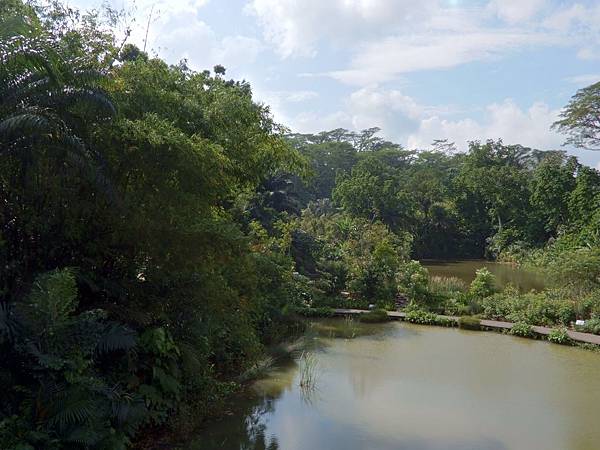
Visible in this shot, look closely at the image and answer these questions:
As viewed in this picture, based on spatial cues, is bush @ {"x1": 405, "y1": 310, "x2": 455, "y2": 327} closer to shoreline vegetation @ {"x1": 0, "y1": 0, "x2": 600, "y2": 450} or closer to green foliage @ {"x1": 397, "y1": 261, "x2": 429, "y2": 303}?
green foliage @ {"x1": 397, "y1": 261, "x2": 429, "y2": 303}

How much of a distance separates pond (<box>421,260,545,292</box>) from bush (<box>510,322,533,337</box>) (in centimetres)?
811

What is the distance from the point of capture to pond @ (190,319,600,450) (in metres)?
6.68

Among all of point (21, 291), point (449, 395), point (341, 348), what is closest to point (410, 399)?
point (449, 395)

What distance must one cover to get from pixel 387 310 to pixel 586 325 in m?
4.79

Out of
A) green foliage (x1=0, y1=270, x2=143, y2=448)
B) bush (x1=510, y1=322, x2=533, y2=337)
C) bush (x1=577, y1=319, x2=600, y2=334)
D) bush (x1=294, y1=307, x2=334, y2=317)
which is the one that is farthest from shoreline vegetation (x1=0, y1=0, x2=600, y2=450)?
bush (x1=577, y1=319, x2=600, y2=334)

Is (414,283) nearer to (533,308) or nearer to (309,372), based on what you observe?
(533,308)

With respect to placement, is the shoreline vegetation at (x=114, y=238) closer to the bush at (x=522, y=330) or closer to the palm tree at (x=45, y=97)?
the palm tree at (x=45, y=97)

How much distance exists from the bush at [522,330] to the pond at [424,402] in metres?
0.84

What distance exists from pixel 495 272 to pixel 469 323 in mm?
15438

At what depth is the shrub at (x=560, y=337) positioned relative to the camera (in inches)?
461

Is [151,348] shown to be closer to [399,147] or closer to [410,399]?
[410,399]

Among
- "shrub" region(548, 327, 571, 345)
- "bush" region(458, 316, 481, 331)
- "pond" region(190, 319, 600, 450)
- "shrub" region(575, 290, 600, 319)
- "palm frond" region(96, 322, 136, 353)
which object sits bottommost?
"pond" region(190, 319, 600, 450)

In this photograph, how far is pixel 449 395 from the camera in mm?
8234

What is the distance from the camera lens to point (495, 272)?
90.5 feet
